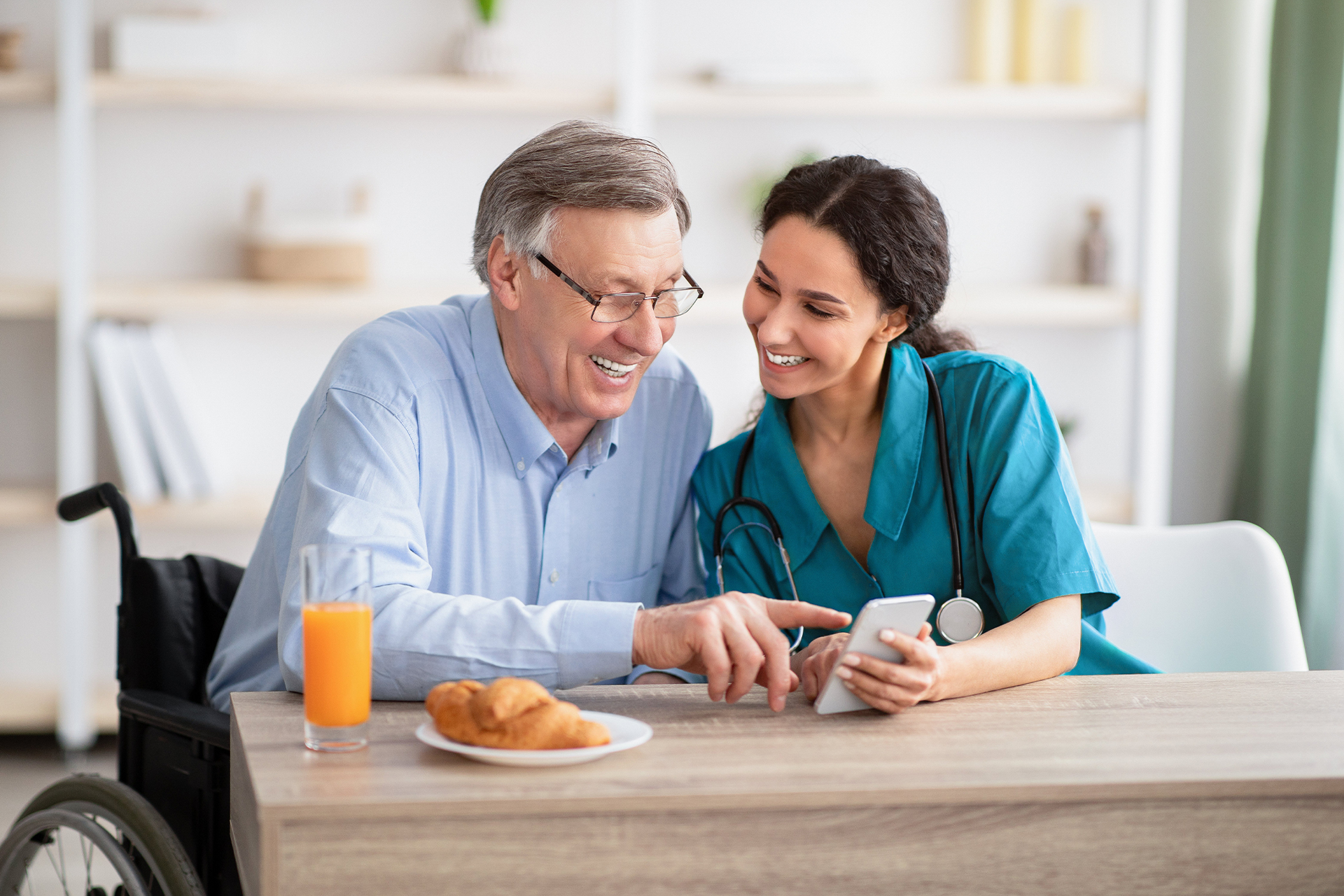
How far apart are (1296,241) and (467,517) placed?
233 cm

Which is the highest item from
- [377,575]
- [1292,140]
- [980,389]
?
[1292,140]

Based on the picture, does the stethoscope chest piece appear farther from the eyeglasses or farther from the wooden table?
the eyeglasses

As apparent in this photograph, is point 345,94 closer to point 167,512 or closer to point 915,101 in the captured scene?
point 167,512

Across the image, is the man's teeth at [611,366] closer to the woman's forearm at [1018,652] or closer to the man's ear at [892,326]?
the man's ear at [892,326]

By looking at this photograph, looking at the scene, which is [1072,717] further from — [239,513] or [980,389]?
[239,513]

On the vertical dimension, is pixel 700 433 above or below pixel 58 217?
below

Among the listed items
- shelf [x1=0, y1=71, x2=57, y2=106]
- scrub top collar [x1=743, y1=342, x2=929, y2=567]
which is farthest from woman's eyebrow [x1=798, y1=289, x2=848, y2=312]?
shelf [x1=0, y1=71, x2=57, y2=106]

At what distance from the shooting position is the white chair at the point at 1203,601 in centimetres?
174

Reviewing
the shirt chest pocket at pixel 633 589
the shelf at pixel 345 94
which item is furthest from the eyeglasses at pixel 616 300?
the shelf at pixel 345 94

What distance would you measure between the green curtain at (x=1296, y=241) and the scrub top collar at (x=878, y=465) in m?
1.77

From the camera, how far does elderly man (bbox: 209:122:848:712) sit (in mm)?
1502

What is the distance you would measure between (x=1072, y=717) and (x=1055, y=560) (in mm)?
279

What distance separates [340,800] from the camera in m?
0.96

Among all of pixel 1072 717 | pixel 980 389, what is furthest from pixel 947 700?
pixel 980 389
